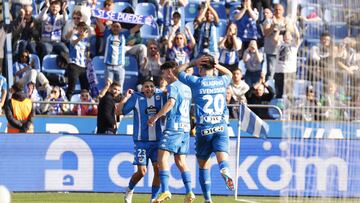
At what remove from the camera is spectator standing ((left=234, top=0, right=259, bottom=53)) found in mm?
25688

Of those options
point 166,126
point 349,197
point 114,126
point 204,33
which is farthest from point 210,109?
point 204,33

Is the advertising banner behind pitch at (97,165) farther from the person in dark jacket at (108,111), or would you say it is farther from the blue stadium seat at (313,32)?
the blue stadium seat at (313,32)

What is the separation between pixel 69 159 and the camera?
21.4 metres

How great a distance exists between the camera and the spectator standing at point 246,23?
2569 cm

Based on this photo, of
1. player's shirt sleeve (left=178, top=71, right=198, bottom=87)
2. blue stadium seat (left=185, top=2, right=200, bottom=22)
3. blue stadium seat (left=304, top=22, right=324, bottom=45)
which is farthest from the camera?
blue stadium seat (left=185, top=2, right=200, bottom=22)

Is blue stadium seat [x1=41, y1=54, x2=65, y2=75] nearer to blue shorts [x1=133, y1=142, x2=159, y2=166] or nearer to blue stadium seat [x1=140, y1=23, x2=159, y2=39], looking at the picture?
blue stadium seat [x1=140, y1=23, x2=159, y2=39]

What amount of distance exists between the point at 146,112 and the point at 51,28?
7.49 m

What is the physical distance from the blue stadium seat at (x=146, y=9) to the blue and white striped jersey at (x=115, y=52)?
183 cm

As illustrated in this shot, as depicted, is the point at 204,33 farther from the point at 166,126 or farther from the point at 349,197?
the point at 349,197

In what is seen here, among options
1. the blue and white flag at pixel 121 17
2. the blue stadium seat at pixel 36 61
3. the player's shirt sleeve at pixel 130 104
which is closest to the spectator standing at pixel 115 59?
the blue and white flag at pixel 121 17

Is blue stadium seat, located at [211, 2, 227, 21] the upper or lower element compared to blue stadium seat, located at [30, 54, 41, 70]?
upper

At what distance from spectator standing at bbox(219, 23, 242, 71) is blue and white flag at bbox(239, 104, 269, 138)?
387cm

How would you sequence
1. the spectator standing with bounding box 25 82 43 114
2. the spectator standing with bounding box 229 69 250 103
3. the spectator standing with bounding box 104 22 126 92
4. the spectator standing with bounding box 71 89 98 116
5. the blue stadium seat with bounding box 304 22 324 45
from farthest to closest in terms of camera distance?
1. the spectator standing with bounding box 104 22 126 92
2. the spectator standing with bounding box 229 69 250 103
3. the spectator standing with bounding box 25 82 43 114
4. the spectator standing with bounding box 71 89 98 116
5. the blue stadium seat with bounding box 304 22 324 45

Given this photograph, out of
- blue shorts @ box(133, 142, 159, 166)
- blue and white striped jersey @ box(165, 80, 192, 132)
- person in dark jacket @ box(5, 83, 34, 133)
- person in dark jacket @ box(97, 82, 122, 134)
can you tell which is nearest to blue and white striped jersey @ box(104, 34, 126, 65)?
person in dark jacket @ box(97, 82, 122, 134)
